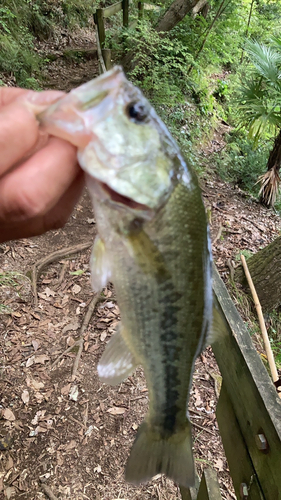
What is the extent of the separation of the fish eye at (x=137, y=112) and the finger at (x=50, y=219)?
0.94 ft

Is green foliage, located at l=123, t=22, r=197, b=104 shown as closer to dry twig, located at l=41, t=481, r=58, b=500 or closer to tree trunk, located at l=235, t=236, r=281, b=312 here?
tree trunk, located at l=235, t=236, r=281, b=312

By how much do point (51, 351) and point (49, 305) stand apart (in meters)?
0.63

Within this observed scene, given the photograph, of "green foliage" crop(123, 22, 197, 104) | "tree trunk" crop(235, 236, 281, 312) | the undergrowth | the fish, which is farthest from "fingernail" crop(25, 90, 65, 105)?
the undergrowth

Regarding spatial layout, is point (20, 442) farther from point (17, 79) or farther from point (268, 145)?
point (268, 145)

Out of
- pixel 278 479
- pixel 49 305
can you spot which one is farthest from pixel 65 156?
pixel 49 305

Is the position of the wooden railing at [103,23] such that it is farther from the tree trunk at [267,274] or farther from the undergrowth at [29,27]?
the tree trunk at [267,274]

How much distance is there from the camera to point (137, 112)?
1262 mm

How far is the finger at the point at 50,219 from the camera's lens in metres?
1.36

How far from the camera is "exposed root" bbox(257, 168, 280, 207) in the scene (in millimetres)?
7094

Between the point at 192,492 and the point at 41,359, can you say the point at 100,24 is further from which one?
the point at 192,492

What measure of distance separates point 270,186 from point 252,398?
6.16m

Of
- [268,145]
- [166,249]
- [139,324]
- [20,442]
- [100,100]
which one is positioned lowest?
[20,442]

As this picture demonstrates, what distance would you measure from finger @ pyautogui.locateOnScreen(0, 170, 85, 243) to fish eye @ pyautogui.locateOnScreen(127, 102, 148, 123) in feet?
0.94

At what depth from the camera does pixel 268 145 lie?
997 cm
